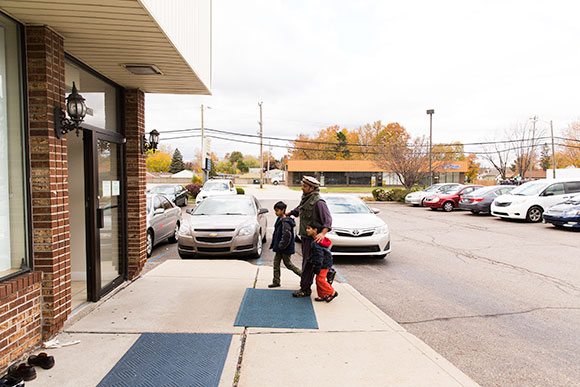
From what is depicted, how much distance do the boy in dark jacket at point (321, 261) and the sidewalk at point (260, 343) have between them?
0.14m

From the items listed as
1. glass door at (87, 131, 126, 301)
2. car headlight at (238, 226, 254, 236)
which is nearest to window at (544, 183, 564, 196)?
car headlight at (238, 226, 254, 236)

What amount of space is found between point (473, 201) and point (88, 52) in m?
18.0

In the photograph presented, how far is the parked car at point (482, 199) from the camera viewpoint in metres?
18.0

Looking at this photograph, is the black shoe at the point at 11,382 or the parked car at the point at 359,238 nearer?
the black shoe at the point at 11,382

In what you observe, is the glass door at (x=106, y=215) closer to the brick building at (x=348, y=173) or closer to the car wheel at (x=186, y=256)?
the car wheel at (x=186, y=256)

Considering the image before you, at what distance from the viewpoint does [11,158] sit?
3.66 m

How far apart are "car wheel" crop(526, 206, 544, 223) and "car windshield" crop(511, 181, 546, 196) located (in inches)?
30.5

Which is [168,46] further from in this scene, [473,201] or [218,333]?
[473,201]

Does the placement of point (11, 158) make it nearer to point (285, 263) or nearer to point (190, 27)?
point (190, 27)

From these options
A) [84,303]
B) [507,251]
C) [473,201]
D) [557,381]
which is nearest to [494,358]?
[557,381]

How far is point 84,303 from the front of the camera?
4957mm

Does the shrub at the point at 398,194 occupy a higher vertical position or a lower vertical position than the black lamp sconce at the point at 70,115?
lower

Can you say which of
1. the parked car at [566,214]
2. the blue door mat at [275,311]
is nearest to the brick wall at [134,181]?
the blue door mat at [275,311]

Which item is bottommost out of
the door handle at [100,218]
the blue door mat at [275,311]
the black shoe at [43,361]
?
the blue door mat at [275,311]
